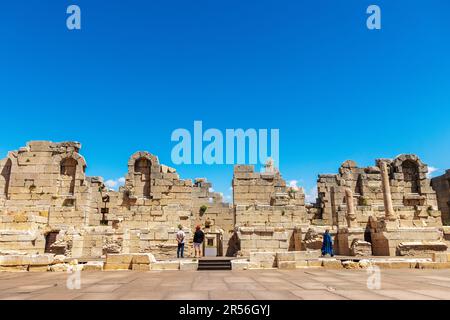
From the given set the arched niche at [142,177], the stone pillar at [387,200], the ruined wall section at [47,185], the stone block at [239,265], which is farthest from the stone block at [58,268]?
the stone pillar at [387,200]

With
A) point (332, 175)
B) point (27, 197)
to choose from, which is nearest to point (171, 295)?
point (27, 197)

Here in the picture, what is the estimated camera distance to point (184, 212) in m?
17.2

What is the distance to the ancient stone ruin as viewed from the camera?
15.4m

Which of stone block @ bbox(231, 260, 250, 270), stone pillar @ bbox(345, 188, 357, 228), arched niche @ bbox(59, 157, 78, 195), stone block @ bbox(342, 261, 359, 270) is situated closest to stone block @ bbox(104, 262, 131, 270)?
stone block @ bbox(231, 260, 250, 270)

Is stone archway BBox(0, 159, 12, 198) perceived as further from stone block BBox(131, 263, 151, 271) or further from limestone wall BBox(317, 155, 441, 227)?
limestone wall BBox(317, 155, 441, 227)

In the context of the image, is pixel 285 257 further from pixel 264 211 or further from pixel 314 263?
pixel 264 211

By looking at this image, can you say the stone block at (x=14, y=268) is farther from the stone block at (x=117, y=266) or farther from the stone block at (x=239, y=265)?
the stone block at (x=239, y=265)

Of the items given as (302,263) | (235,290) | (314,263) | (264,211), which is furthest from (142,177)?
(235,290)

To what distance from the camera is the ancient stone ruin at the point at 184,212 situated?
1545 cm

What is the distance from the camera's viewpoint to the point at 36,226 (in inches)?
627

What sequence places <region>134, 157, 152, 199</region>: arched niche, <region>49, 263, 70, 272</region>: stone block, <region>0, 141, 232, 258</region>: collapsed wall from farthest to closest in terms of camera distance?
<region>134, 157, 152, 199</region>: arched niche, <region>0, 141, 232, 258</region>: collapsed wall, <region>49, 263, 70, 272</region>: stone block
